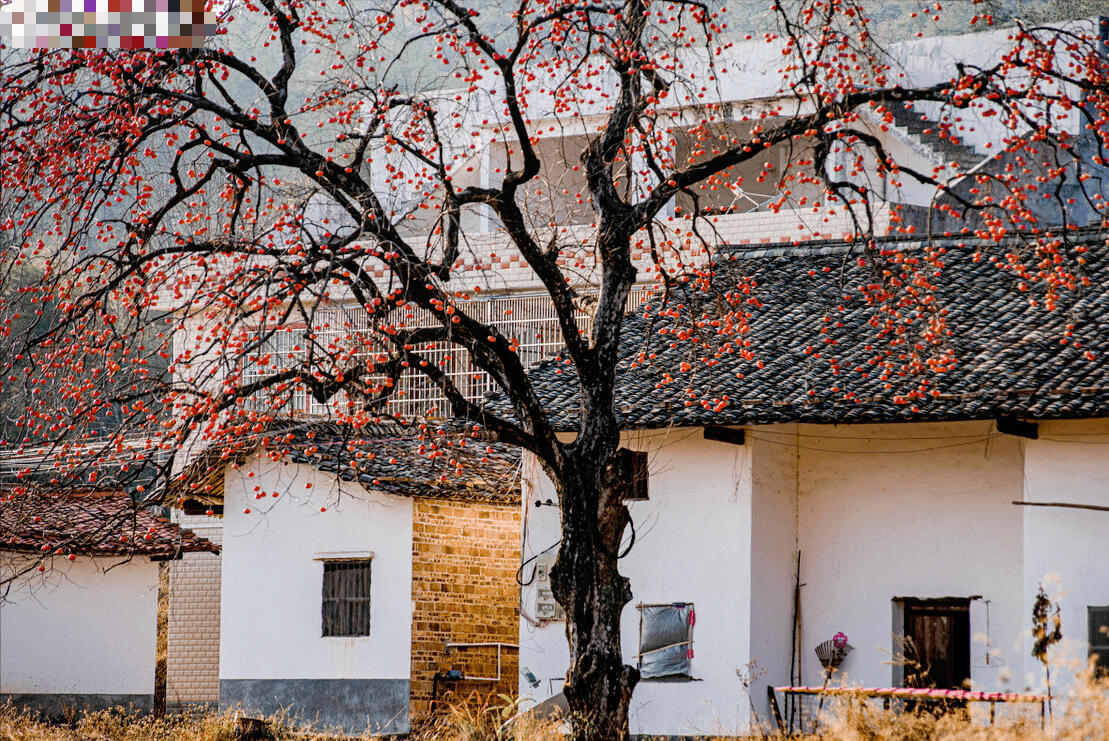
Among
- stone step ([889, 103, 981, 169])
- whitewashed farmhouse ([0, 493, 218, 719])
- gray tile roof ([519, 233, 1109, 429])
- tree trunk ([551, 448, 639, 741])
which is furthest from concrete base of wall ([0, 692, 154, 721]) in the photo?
stone step ([889, 103, 981, 169])

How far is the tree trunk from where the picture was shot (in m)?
9.99

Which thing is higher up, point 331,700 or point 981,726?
point 981,726

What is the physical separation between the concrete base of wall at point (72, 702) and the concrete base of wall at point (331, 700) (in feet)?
11.7

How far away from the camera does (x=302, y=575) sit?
58.9 ft

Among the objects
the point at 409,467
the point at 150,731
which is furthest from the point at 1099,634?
the point at 150,731

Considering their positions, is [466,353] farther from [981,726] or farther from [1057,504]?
[981,726]

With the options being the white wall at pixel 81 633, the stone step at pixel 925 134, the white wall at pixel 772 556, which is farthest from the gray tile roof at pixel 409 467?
the stone step at pixel 925 134

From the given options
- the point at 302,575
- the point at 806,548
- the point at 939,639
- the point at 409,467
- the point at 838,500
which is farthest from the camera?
the point at 302,575

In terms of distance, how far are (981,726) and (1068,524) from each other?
565 cm

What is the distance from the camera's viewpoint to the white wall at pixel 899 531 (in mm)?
14516

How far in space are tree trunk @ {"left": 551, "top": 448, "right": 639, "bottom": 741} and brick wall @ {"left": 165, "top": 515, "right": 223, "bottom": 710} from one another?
13609 mm

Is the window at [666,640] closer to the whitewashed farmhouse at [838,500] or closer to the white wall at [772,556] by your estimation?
the whitewashed farmhouse at [838,500]

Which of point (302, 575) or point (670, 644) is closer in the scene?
point (670, 644)

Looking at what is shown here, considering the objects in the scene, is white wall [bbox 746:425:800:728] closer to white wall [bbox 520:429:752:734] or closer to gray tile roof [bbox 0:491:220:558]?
white wall [bbox 520:429:752:734]
